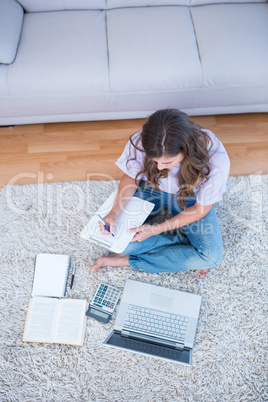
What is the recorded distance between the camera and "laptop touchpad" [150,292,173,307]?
166 centimetres

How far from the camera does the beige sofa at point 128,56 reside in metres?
1.81

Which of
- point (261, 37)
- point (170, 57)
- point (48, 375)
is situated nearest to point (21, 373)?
point (48, 375)

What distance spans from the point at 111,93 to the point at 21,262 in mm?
973

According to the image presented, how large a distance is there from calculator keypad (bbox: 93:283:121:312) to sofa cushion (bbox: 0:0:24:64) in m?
1.22

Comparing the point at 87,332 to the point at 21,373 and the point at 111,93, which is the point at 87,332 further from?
the point at 111,93

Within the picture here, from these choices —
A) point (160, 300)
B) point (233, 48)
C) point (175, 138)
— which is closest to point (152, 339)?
point (160, 300)

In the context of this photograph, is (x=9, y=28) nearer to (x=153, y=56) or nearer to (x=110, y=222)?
(x=153, y=56)

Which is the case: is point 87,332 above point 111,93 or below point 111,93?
below

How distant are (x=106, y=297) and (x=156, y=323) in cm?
26

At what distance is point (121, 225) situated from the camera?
1.62 meters

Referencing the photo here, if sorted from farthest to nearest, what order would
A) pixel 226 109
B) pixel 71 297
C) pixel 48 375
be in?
pixel 226 109, pixel 71 297, pixel 48 375

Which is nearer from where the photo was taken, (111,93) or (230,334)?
(230,334)

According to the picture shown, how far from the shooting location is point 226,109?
6.73 ft

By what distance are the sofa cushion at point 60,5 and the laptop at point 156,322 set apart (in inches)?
59.1
